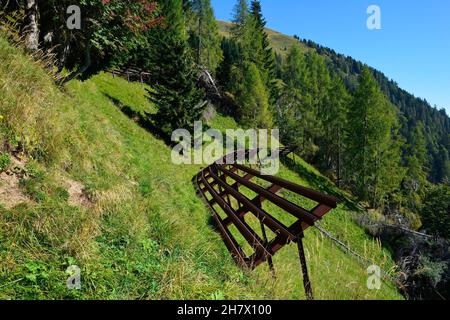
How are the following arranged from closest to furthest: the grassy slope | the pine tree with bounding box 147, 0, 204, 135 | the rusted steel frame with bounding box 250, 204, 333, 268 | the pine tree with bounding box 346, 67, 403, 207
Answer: the grassy slope < the rusted steel frame with bounding box 250, 204, 333, 268 < the pine tree with bounding box 147, 0, 204, 135 < the pine tree with bounding box 346, 67, 403, 207

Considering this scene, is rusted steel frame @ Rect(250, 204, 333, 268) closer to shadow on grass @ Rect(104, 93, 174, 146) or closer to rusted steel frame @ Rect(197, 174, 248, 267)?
rusted steel frame @ Rect(197, 174, 248, 267)

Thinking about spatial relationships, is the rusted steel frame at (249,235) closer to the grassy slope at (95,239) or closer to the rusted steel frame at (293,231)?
the rusted steel frame at (293,231)

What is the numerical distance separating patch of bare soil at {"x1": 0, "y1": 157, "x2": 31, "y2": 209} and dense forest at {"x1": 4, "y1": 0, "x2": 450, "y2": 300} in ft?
17.5

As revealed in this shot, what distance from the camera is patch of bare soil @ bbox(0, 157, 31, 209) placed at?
431 cm

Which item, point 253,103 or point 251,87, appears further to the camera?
point 251,87

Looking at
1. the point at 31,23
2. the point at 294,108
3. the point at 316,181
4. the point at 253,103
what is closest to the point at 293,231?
the point at 31,23

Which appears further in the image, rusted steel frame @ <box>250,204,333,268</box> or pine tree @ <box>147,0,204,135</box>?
pine tree @ <box>147,0,204,135</box>

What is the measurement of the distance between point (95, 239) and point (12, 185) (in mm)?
1608

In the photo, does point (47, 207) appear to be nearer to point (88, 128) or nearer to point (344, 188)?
point (88, 128)

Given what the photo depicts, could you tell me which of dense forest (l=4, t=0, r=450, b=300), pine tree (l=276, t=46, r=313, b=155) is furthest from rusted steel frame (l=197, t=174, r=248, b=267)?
pine tree (l=276, t=46, r=313, b=155)

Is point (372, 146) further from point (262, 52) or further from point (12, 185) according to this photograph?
point (12, 185)

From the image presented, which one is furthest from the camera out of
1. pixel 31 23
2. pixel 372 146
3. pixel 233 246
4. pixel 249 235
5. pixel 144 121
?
pixel 372 146

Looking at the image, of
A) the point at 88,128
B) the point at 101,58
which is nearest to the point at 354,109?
the point at 101,58

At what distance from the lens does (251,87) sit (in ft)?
135
